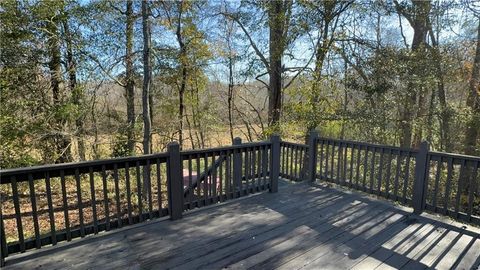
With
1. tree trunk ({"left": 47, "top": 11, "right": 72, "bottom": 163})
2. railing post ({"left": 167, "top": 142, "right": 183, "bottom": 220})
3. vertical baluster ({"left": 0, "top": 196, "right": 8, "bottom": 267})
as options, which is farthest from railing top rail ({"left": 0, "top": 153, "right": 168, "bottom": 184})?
tree trunk ({"left": 47, "top": 11, "right": 72, "bottom": 163})

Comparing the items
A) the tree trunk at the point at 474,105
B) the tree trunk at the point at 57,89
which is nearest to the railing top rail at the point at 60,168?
the tree trunk at the point at 57,89

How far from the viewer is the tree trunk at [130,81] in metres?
7.84

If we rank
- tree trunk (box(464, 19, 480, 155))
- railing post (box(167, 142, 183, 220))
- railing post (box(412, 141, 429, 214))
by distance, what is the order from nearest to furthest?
railing post (box(167, 142, 183, 220))
railing post (box(412, 141, 429, 214))
tree trunk (box(464, 19, 480, 155))

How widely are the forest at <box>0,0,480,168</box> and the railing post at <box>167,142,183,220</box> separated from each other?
15.3ft

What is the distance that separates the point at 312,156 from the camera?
15.5 ft

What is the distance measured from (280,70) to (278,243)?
689 cm

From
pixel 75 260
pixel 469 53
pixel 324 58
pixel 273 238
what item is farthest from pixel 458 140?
pixel 75 260

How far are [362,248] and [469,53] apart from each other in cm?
784

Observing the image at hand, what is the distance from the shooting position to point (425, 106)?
301 inches

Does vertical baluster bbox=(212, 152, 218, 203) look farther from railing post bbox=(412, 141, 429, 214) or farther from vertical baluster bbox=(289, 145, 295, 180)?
railing post bbox=(412, 141, 429, 214)

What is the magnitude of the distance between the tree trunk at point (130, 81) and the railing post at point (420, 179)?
699cm

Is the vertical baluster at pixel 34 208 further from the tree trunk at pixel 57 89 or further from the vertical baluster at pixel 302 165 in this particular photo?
the tree trunk at pixel 57 89

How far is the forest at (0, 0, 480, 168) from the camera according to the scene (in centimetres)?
663

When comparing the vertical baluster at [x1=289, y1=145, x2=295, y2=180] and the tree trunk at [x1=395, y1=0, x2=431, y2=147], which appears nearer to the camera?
the vertical baluster at [x1=289, y1=145, x2=295, y2=180]
